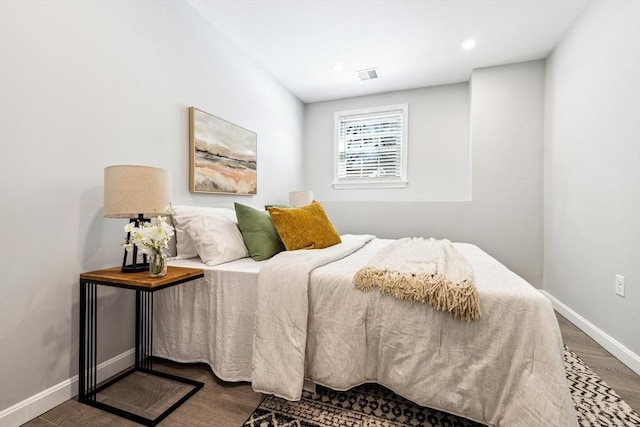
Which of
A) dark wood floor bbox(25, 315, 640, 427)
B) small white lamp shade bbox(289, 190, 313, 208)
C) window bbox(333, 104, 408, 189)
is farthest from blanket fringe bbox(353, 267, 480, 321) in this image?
window bbox(333, 104, 408, 189)

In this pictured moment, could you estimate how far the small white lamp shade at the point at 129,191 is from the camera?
4.85 ft

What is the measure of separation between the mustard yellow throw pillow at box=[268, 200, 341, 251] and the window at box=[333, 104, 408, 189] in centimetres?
219

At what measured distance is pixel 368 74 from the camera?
11.8 feet

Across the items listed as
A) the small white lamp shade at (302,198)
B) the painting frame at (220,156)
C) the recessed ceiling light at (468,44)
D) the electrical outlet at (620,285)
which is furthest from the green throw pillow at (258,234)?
the recessed ceiling light at (468,44)

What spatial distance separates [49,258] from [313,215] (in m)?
1.54

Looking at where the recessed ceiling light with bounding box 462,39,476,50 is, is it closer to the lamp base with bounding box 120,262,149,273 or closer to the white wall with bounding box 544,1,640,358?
the white wall with bounding box 544,1,640,358

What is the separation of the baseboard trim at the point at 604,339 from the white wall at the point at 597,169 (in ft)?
0.09

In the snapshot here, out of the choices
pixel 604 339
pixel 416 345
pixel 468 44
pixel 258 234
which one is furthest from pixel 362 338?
pixel 468 44

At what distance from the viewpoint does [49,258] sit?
1.48m

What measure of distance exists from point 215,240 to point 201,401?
88 cm

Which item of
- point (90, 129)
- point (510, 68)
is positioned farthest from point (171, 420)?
point (510, 68)

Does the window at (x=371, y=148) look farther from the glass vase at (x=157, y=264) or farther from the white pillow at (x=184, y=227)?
the glass vase at (x=157, y=264)

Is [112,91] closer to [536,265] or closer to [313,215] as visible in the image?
[313,215]

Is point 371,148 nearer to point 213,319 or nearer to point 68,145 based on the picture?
point 213,319
